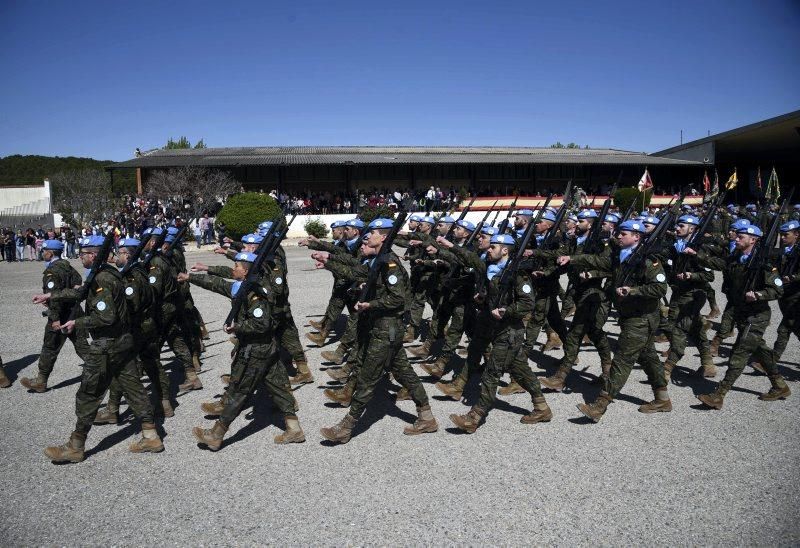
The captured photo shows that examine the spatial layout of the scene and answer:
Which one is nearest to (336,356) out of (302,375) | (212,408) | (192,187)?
(302,375)

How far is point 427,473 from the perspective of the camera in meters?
4.86

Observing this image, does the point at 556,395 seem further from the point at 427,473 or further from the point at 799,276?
the point at 799,276

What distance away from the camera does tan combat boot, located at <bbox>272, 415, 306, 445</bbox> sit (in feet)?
17.9

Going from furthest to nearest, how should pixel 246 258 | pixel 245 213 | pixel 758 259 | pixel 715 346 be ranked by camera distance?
pixel 245 213, pixel 715 346, pixel 758 259, pixel 246 258

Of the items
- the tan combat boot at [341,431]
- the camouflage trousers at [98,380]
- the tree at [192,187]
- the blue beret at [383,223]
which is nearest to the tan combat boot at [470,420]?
the tan combat boot at [341,431]

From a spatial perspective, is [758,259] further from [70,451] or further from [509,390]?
[70,451]

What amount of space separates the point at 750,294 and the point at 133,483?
21.7 feet

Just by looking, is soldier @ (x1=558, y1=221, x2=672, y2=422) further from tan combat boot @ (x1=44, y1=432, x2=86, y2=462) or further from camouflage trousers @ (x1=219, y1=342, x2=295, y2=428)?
tan combat boot @ (x1=44, y1=432, x2=86, y2=462)

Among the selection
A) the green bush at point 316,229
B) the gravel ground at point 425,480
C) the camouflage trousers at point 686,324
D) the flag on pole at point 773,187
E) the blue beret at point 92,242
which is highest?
the flag on pole at point 773,187

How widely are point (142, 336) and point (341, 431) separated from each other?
2.31m

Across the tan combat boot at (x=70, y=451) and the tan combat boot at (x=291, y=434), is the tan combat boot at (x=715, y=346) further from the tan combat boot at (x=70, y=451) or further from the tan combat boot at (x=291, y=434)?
the tan combat boot at (x=70, y=451)

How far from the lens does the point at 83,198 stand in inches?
1353

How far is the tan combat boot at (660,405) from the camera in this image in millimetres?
6113

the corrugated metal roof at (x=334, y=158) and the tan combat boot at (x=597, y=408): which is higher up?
the corrugated metal roof at (x=334, y=158)
